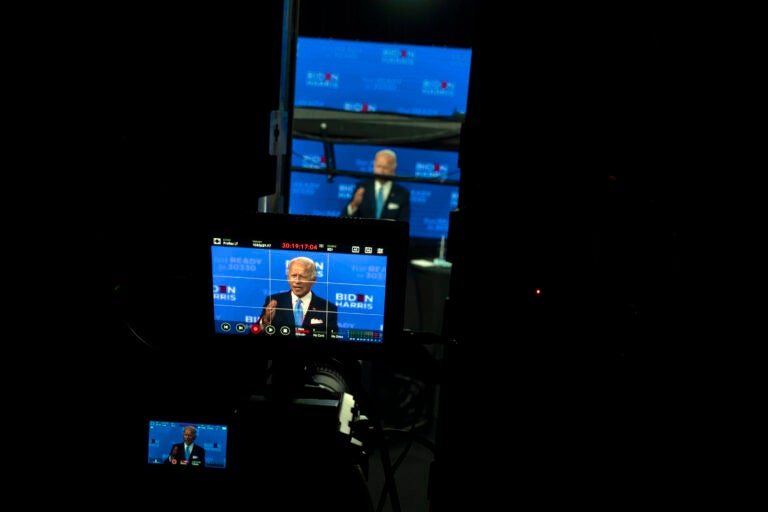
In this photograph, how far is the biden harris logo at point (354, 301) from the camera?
45.3 inches

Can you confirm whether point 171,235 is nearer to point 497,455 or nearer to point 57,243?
point 57,243

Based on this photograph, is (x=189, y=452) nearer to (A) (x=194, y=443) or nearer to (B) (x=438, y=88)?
(A) (x=194, y=443)

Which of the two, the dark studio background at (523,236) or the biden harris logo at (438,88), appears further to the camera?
the biden harris logo at (438,88)

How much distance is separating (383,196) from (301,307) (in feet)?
7.98

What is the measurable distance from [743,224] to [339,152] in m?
3.05

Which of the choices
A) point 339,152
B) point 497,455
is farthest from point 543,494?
point 339,152

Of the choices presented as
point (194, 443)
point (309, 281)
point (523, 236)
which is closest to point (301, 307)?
point (309, 281)

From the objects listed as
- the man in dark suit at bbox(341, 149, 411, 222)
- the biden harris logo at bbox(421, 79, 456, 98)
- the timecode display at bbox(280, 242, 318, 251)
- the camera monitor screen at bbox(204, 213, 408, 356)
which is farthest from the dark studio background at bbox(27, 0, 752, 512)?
the biden harris logo at bbox(421, 79, 456, 98)

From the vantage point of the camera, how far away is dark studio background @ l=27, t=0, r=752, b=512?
0.79m

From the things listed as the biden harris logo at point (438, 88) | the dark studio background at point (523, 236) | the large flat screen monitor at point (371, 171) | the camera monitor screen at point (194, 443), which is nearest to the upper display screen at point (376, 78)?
the biden harris logo at point (438, 88)

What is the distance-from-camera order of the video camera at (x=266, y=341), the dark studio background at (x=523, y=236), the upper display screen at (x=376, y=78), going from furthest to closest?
the upper display screen at (x=376, y=78), the video camera at (x=266, y=341), the dark studio background at (x=523, y=236)

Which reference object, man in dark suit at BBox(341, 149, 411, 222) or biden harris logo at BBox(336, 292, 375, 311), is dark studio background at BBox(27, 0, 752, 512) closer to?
biden harris logo at BBox(336, 292, 375, 311)

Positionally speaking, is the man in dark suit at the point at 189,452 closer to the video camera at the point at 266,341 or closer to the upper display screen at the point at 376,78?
the video camera at the point at 266,341

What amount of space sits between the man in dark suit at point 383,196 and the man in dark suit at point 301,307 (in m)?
2.39
